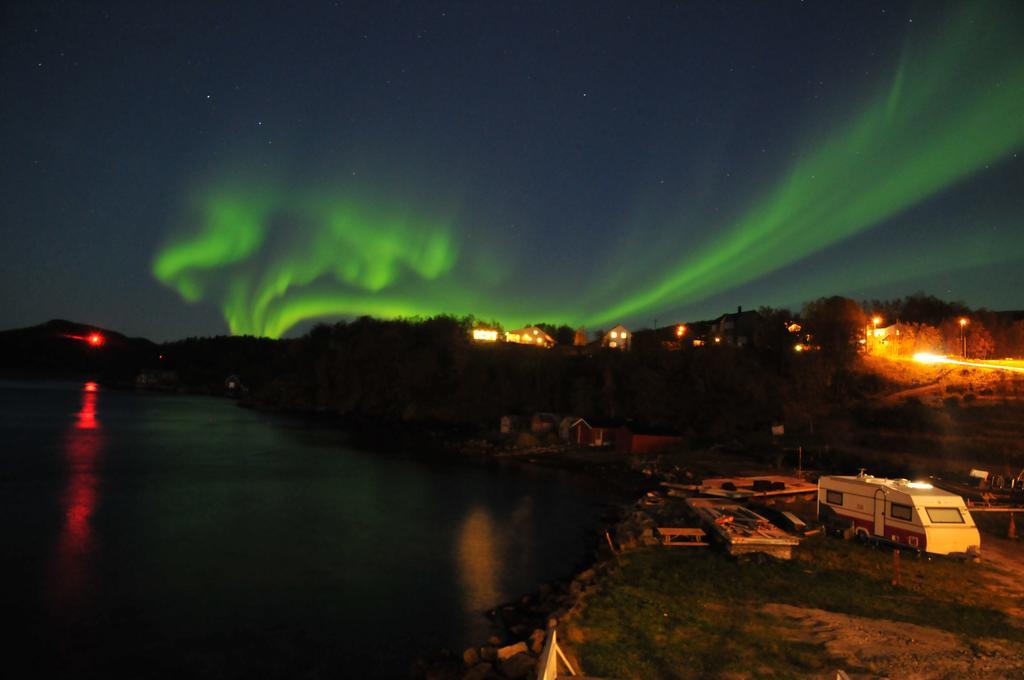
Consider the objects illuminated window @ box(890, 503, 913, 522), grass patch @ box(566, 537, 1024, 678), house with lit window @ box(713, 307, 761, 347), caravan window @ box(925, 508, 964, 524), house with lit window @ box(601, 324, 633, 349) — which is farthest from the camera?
house with lit window @ box(601, 324, 633, 349)

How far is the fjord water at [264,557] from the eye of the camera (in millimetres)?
15523

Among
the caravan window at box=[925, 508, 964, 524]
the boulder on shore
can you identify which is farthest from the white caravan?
the boulder on shore

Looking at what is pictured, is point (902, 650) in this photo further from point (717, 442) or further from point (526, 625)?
point (717, 442)

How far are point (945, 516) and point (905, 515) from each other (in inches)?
35.6

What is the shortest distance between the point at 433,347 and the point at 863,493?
8049 centimetres

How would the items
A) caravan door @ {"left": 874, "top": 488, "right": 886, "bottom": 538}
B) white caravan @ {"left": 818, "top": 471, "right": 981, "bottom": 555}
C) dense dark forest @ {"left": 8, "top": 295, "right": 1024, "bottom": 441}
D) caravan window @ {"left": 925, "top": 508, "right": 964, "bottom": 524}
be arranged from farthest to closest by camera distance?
dense dark forest @ {"left": 8, "top": 295, "right": 1024, "bottom": 441} → caravan door @ {"left": 874, "top": 488, "right": 886, "bottom": 538} → caravan window @ {"left": 925, "top": 508, "right": 964, "bottom": 524} → white caravan @ {"left": 818, "top": 471, "right": 981, "bottom": 555}

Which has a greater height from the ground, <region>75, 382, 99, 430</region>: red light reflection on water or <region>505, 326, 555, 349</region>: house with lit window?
<region>505, 326, 555, 349</region>: house with lit window

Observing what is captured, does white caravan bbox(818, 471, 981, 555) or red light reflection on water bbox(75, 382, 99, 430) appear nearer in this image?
white caravan bbox(818, 471, 981, 555)

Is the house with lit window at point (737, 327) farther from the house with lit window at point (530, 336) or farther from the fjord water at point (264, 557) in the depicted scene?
the fjord water at point (264, 557)

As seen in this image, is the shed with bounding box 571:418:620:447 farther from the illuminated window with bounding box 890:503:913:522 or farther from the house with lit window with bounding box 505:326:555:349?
the house with lit window with bounding box 505:326:555:349

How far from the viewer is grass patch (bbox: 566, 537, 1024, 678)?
10.3 m

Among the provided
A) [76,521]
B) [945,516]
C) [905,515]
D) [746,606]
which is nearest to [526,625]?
[746,606]

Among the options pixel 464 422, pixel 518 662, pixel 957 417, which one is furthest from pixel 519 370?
pixel 518 662

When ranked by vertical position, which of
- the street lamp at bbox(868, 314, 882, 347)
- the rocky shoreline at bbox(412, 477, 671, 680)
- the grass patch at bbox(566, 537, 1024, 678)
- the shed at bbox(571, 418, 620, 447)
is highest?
the street lamp at bbox(868, 314, 882, 347)
